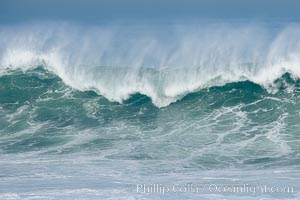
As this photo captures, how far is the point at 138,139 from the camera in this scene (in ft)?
65.7

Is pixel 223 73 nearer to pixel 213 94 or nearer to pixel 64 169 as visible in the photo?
pixel 213 94

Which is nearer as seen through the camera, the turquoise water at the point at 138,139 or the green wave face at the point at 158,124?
the turquoise water at the point at 138,139

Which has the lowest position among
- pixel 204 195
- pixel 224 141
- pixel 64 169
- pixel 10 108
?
pixel 204 195

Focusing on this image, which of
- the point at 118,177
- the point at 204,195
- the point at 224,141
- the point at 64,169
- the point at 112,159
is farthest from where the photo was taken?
the point at 224,141

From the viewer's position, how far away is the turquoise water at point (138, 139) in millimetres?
14834

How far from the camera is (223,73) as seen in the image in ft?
80.0

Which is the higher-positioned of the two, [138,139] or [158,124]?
[158,124]

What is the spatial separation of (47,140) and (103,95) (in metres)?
4.60

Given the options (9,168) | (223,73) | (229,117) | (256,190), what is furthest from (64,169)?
(223,73)

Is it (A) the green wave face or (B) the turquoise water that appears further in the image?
(A) the green wave face

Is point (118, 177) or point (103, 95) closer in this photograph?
point (118, 177)

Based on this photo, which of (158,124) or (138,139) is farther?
(158,124)

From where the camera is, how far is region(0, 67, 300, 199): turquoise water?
14834 mm

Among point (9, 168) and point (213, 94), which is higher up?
point (213, 94)
